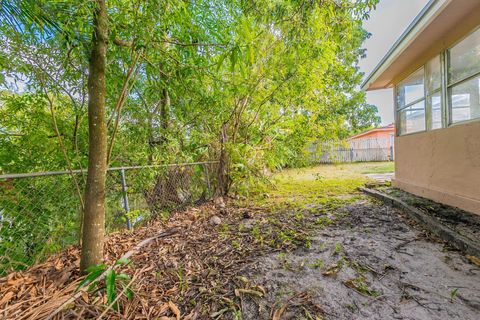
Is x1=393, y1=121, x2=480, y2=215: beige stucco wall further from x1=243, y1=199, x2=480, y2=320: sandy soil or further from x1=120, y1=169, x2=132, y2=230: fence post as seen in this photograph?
x1=120, y1=169, x2=132, y2=230: fence post

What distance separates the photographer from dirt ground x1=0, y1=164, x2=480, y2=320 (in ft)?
4.73

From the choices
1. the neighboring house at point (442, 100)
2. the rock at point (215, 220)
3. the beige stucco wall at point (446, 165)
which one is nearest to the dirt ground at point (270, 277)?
the rock at point (215, 220)

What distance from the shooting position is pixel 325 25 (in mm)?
3248

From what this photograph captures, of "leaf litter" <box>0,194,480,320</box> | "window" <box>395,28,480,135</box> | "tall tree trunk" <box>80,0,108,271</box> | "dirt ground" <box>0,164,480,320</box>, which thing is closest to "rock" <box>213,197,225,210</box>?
"dirt ground" <box>0,164,480,320</box>

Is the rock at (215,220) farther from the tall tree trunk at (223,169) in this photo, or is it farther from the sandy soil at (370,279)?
the tall tree trunk at (223,169)

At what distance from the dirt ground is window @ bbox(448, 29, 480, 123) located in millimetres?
1835

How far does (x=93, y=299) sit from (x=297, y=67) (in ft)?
14.6

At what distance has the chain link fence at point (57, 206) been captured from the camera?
2.01 meters

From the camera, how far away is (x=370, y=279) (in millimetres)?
1779

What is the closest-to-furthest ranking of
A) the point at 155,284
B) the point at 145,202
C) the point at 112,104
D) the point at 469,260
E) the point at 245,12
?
the point at 155,284, the point at 469,260, the point at 245,12, the point at 112,104, the point at 145,202

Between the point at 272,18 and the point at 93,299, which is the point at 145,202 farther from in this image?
the point at 272,18

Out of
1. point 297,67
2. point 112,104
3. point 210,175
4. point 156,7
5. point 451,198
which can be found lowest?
point 451,198

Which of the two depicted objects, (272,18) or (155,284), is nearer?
(155,284)

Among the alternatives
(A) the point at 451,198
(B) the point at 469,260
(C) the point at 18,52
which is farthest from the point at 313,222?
(C) the point at 18,52
